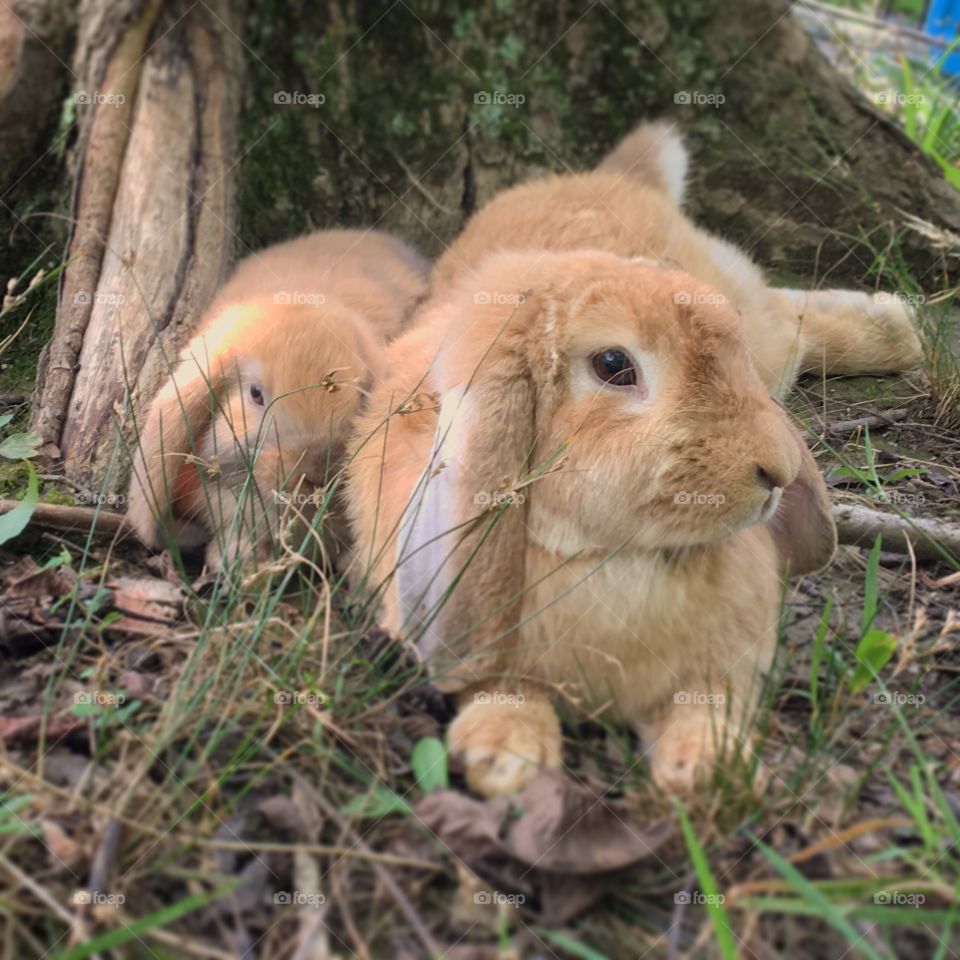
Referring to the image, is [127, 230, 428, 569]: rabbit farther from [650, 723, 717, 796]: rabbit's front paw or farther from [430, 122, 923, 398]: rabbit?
[650, 723, 717, 796]: rabbit's front paw

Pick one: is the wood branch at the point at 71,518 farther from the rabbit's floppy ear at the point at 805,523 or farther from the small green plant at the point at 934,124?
the small green plant at the point at 934,124

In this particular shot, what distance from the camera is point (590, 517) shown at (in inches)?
99.3

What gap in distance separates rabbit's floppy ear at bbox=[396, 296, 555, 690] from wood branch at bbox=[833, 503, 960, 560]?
1297 mm

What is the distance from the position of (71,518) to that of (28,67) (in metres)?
2.48

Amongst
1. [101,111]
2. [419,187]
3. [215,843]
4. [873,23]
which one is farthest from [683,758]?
[873,23]

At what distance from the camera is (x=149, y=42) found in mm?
4555

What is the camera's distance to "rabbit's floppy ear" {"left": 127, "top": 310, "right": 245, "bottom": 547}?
3.20 meters

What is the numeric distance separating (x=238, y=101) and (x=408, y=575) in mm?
2888

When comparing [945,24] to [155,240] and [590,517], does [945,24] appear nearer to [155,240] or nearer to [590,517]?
[155,240]

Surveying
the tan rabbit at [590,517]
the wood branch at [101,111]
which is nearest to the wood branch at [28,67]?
the wood branch at [101,111]

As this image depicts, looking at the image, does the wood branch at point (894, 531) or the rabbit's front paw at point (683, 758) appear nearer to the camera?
the rabbit's front paw at point (683, 758)

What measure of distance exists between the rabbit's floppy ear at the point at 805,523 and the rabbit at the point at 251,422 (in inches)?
49.4

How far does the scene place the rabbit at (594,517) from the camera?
2.44 metres

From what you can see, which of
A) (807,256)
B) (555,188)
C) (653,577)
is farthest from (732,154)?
(653,577)
